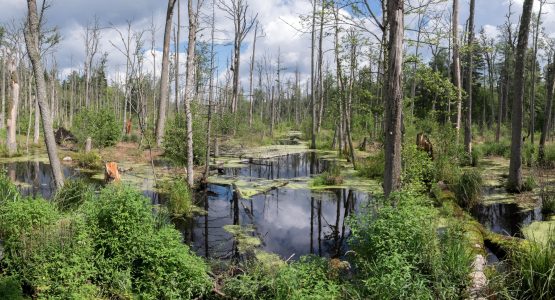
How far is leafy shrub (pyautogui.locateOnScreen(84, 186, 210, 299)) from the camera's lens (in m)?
5.16

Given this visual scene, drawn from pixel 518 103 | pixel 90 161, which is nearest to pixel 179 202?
pixel 90 161

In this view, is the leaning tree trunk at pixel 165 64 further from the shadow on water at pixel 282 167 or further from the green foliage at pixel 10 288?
the green foliage at pixel 10 288

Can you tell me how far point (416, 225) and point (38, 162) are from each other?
18.8 meters

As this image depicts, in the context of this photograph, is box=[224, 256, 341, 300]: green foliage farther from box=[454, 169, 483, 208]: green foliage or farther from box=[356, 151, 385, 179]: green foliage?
box=[356, 151, 385, 179]: green foliage

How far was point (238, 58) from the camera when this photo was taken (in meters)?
32.5

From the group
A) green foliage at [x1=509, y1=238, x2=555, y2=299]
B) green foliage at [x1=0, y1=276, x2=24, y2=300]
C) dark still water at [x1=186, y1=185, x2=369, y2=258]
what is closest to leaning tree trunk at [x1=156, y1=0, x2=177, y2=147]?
dark still water at [x1=186, y1=185, x2=369, y2=258]

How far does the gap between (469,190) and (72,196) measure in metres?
9.38

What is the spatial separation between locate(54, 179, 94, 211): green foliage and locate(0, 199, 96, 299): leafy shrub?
1550 mm

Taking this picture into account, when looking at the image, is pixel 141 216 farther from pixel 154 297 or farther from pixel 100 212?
pixel 154 297

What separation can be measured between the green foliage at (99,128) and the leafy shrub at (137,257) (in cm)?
1698

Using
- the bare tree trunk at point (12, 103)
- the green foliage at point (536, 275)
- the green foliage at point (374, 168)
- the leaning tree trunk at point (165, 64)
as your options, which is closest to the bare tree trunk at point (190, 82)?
the green foliage at point (374, 168)

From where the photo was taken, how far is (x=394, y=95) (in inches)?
244

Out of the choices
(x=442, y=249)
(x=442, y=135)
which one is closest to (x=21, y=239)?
(x=442, y=249)

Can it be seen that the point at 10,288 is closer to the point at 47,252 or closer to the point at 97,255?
the point at 47,252
